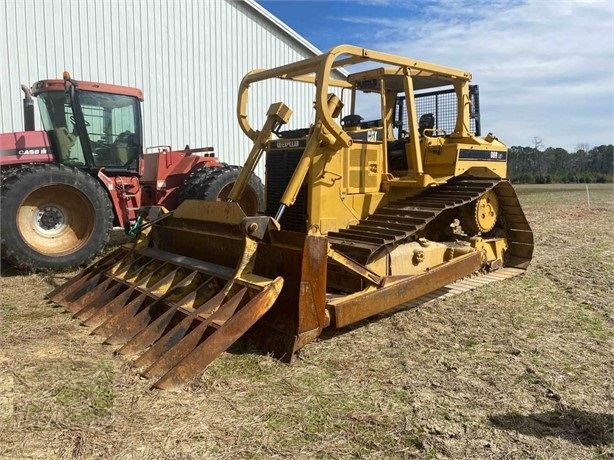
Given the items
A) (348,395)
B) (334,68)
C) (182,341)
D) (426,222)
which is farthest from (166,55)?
(348,395)

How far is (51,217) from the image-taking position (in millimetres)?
6914

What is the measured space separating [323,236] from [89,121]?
209 inches

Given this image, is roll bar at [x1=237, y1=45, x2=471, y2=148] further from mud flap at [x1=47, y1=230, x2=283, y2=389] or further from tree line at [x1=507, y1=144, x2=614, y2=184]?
tree line at [x1=507, y1=144, x2=614, y2=184]

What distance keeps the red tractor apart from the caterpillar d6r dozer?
146 centimetres

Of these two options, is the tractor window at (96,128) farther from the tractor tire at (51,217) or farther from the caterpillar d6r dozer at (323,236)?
the caterpillar d6r dozer at (323,236)

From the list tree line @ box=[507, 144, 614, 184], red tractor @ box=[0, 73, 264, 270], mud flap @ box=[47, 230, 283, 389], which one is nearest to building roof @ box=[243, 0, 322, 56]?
red tractor @ box=[0, 73, 264, 270]

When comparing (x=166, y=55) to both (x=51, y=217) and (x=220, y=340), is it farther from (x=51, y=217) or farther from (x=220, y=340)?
(x=220, y=340)

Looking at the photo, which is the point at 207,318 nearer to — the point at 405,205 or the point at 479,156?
the point at 405,205

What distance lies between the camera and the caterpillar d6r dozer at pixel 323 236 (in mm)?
3967

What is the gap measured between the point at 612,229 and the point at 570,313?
7.02 m

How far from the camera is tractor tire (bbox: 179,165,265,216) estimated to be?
323 inches

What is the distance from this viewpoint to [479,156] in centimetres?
650

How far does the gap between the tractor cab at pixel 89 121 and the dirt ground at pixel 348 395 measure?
3.19 meters

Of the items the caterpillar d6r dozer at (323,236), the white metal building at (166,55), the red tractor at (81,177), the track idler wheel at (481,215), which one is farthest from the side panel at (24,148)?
the track idler wheel at (481,215)
